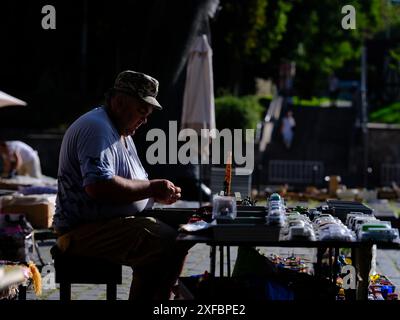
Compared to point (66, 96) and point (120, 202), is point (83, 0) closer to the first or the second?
point (66, 96)

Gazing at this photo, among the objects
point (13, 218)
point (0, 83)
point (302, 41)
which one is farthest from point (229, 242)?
point (302, 41)

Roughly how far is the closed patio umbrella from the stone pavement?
3.13 meters

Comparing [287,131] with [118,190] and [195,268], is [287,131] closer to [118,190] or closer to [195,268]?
[195,268]

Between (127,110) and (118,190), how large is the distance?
605 mm

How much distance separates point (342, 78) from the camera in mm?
79438

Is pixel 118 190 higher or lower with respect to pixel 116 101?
lower

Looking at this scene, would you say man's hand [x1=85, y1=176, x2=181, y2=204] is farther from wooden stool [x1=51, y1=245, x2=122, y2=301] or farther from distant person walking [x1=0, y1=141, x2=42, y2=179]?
distant person walking [x1=0, y1=141, x2=42, y2=179]

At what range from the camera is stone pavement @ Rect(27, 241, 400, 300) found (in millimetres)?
7750

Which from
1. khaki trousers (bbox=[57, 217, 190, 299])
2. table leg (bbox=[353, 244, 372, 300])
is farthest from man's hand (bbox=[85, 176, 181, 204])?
table leg (bbox=[353, 244, 372, 300])

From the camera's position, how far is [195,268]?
30.9 feet

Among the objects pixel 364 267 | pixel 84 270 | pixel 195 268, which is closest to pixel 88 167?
pixel 84 270

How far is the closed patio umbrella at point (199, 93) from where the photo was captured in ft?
45.9

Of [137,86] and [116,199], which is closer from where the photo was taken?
[116,199]

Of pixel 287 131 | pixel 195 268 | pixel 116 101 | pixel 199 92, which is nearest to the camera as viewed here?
pixel 116 101
